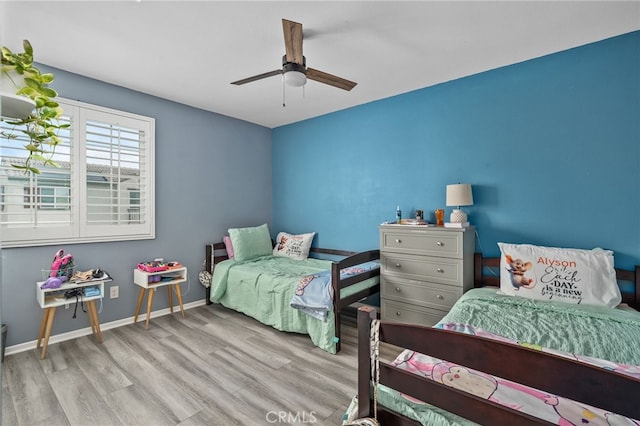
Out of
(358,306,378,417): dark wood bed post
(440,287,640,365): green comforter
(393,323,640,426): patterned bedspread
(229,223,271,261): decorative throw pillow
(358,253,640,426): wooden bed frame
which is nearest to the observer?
(358,253,640,426): wooden bed frame

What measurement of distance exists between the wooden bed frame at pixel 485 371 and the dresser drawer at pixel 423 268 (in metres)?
1.78

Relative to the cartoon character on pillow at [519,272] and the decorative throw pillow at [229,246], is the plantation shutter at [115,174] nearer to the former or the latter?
the decorative throw pillow at [229,246]

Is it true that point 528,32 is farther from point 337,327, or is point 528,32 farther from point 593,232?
point 337,327

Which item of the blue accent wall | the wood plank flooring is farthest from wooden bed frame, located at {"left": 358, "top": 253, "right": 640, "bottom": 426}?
the blue accent wall

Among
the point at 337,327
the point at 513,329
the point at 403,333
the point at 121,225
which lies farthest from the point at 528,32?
the point at 121,225

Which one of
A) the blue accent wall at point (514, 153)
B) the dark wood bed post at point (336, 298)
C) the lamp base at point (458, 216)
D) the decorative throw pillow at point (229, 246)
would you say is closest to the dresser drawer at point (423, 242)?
the lamp base at point (458, 216)

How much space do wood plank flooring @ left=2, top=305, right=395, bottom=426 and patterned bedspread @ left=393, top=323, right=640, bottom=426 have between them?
33.7 inches

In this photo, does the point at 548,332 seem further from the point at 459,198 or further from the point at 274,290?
the point at 274,290

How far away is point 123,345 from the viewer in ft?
9.73

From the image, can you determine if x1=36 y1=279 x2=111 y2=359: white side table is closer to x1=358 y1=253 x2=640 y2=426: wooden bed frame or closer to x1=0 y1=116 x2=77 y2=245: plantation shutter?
x1=0 y1=116 x2=77 y2=245: plantation shutter

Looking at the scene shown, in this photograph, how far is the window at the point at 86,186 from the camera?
9.19ft

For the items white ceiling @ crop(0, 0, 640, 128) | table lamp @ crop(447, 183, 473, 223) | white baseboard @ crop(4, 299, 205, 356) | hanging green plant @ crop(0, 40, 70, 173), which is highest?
white ceiling @ crop(0, 0, 640, 128)

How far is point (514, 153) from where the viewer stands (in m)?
2.93

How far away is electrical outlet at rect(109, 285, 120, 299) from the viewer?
3381 mm
